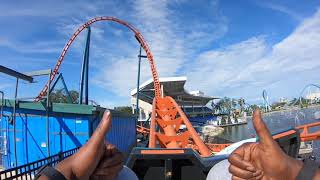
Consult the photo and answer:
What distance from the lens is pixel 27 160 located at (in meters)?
15.8

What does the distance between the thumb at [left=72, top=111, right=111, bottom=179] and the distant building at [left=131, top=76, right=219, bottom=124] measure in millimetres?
61233

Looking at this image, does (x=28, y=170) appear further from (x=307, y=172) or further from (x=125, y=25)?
(x=125, y=25)

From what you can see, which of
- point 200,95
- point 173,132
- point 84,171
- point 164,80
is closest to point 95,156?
point 84,171

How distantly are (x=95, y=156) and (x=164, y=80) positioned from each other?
248 feet

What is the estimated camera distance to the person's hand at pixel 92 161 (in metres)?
1.15

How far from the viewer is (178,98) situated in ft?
292

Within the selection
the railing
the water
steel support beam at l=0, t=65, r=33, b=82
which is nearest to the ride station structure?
the railing

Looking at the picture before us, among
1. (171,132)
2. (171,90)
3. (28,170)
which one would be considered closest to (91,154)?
(28,170)

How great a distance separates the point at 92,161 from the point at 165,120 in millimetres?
16140

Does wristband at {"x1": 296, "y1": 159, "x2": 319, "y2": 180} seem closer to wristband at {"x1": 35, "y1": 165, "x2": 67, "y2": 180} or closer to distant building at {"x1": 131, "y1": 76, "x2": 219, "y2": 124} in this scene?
wristband at {"x1": 35, "y1": 165, "x2": 67, "y2": 180}

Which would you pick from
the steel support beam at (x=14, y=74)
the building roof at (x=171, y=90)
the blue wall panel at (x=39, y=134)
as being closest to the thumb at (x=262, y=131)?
the blue wall panel at (x=39, y=134)

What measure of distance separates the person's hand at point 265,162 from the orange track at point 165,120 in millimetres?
7664

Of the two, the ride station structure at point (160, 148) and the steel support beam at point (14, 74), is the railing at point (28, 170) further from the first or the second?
the steel support beam at point (14, 74)

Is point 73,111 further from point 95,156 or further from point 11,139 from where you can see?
point 95,156
